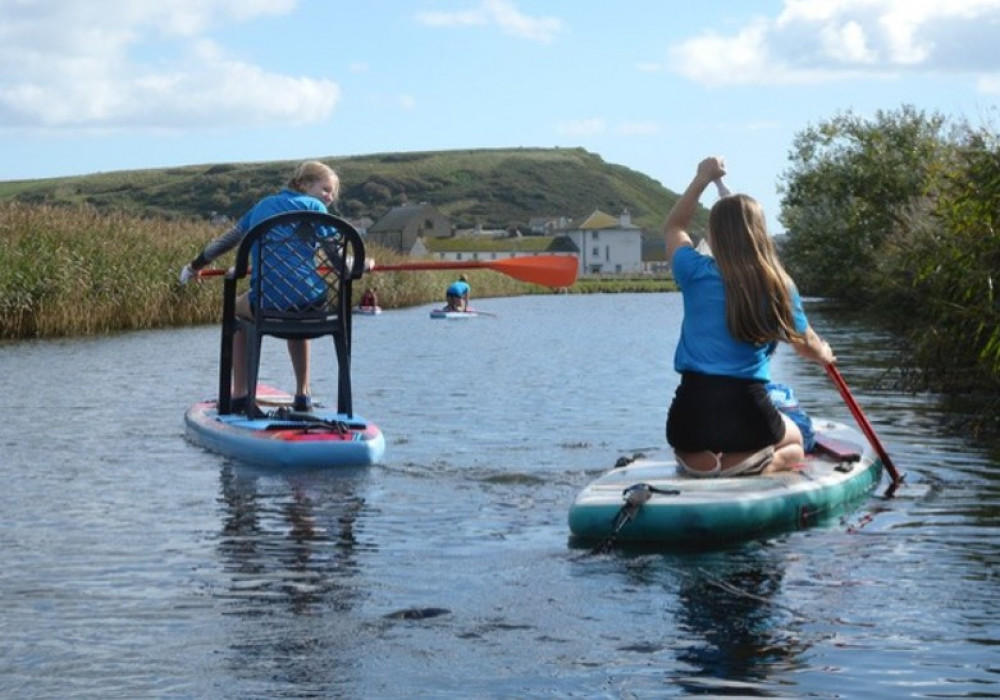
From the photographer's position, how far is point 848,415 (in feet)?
52.9

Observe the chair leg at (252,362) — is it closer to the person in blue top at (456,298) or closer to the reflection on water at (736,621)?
the reflection on water at (736,621)

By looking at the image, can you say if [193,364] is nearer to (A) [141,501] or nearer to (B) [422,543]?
(A) [141,501]

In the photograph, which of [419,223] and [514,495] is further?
[419,223]

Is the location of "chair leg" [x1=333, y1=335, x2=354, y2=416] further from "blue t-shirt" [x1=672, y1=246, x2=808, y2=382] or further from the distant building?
the distant building

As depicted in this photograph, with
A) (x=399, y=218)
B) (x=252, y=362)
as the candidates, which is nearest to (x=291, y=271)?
(x=252, y=362)

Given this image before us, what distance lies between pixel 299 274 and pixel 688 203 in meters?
3.56

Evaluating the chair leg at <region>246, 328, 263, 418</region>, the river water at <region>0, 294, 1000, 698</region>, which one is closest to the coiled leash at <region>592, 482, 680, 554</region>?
the river water at <region>0, 294, 1000, 698</region>

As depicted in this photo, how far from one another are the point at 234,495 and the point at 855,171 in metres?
50.4

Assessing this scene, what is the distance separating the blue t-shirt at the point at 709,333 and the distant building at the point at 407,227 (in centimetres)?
16452

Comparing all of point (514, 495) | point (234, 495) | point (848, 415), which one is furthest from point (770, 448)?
point (848, 415)

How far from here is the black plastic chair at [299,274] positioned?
11250 millimetres

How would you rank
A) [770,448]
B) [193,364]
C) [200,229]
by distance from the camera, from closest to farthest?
[770,448] → [193,364] → [200,229]

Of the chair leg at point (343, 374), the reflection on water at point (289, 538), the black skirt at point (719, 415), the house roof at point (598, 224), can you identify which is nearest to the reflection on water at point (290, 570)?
the reflection on water at point (289, 538)

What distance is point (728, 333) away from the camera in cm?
841
